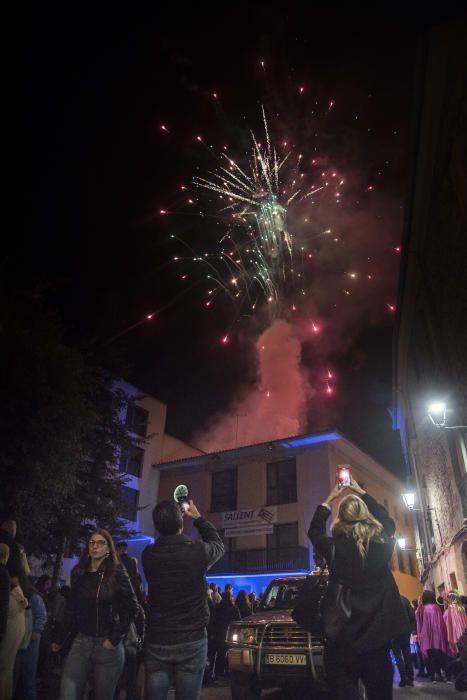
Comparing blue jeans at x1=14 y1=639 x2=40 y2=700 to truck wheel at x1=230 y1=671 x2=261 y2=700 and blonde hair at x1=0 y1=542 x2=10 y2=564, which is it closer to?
blonde hair at x1=0 y1=542 x2=10 y2=564

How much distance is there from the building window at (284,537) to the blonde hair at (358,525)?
21.8m

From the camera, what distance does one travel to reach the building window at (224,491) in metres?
26.7

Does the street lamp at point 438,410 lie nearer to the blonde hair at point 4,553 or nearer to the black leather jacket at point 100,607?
the black leather jacket at point 100,607

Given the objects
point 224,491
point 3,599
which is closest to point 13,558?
point 3,599

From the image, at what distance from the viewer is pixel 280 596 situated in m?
Answer: 7.74

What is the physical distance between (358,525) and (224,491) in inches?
990

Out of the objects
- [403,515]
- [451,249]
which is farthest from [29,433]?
[403,515]

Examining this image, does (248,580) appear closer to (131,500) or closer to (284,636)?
(131,500)

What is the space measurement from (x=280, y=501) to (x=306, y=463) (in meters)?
2.42

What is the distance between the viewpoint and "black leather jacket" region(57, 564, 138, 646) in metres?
3.45

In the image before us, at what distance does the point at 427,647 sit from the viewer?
9.46 metres

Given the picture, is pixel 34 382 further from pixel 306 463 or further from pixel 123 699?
pixel 306 463

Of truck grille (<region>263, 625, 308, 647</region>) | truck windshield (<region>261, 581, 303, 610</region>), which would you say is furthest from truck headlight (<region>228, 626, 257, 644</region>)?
truck windshield (<region>261, 581, 303, 610</region>)

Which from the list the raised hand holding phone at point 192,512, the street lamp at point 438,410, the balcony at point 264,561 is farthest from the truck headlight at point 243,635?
the balcony at point 264,561
